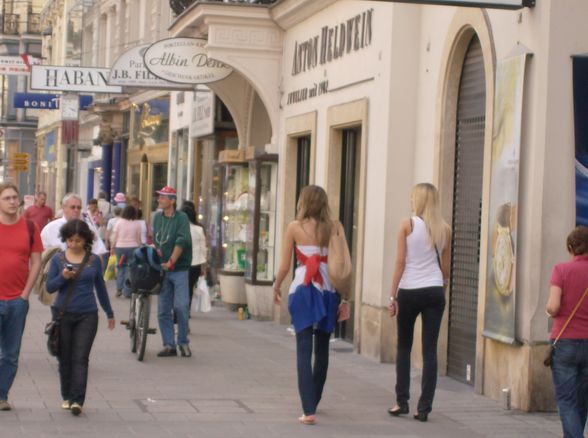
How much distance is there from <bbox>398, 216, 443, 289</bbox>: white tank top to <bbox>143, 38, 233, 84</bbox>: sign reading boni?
10.8 metres

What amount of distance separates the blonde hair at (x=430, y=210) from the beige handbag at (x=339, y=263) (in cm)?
64

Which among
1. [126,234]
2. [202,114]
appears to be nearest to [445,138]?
[126,234]

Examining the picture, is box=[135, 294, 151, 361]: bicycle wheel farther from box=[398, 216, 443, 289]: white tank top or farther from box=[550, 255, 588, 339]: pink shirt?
box=[550, 255, 588, 339]: pink shirt

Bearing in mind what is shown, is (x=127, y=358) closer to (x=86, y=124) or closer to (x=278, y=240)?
(x=278, y=240)

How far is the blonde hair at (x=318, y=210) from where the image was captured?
10.7 meters

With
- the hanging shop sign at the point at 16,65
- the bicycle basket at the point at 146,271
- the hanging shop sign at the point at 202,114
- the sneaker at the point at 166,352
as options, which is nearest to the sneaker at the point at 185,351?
the sneaker at the point at 166,352

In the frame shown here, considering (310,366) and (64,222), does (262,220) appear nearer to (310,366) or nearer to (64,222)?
(64,222)

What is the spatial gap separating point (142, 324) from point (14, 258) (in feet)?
13.0

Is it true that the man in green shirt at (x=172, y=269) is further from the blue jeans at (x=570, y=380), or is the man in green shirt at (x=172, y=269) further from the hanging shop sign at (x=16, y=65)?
the hanging shop sign at (x=16, y=65)

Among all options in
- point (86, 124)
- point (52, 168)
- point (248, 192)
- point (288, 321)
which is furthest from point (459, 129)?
point (52, 168)

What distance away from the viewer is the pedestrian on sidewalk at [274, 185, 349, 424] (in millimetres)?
10602

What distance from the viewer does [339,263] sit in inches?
420

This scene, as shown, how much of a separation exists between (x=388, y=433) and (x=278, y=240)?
10409mm

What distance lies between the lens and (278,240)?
66.9 ft
